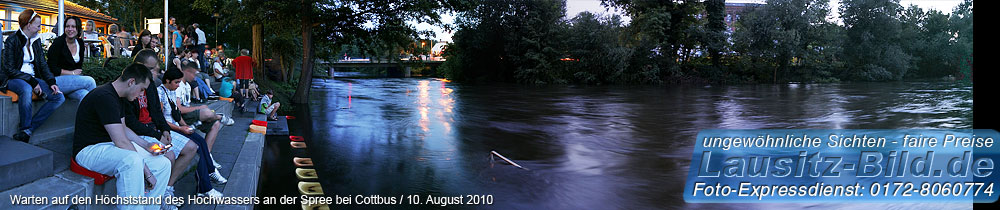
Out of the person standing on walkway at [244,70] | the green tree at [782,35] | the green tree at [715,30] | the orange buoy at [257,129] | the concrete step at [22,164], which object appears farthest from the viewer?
the green tree at [715,30]

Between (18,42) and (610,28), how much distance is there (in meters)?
49.8

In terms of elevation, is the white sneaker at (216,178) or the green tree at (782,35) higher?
the green tree at (782,35)

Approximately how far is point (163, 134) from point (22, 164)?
1367mm

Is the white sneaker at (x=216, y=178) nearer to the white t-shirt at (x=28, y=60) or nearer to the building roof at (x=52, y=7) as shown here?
the white t-shirt at (x=28, y=60)

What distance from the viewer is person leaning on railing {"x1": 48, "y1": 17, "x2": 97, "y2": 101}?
703cm

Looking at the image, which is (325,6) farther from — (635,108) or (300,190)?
(300,190)

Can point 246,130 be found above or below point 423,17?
below

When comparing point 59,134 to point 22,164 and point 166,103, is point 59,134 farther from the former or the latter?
point 22,164

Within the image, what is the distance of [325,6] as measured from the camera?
25.4 m

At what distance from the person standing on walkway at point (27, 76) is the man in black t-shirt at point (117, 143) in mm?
1434

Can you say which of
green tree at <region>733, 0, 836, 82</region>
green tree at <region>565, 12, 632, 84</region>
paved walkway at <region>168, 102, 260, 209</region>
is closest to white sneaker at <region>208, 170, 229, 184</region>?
paved walkway at <region>168, 102, 260, 209</region>

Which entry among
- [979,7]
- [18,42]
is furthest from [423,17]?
[979,7]

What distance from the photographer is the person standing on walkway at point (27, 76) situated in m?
6.13

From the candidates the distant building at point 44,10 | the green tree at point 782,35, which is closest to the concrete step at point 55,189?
the distant building at point 44,10
